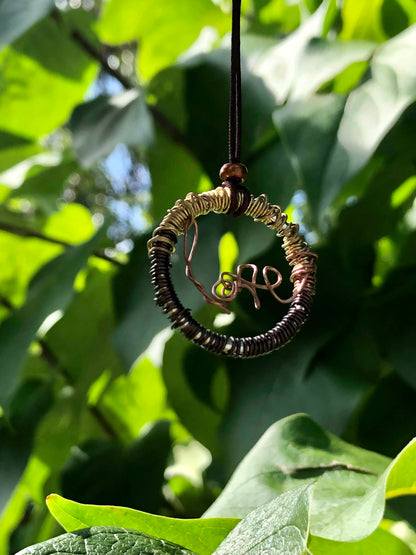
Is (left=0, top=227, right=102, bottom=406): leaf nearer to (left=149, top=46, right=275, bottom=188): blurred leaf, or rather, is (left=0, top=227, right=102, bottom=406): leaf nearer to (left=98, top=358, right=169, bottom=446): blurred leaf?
(left=149, top=46, right=275, bottom=188): blurred leaf

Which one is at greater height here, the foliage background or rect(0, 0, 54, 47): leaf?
rect(0, 0, 54, 47): leaf

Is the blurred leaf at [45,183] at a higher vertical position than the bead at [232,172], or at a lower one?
higher

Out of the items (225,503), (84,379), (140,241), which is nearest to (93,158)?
(140,241)

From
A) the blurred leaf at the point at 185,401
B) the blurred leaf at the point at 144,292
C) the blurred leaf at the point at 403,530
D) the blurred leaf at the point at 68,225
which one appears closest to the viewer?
the blurred leaf at the point at 403,530

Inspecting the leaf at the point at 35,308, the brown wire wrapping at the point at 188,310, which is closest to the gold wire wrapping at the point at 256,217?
the brown wire wrapping at the point at 188,310

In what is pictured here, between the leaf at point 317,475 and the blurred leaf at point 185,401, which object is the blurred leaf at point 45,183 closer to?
the blurred leaf at point 185,401

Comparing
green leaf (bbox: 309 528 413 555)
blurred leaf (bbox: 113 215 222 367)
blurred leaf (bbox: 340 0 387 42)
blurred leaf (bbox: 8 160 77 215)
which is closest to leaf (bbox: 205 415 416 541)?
green leaf (bbox: 309 528 413 555)
